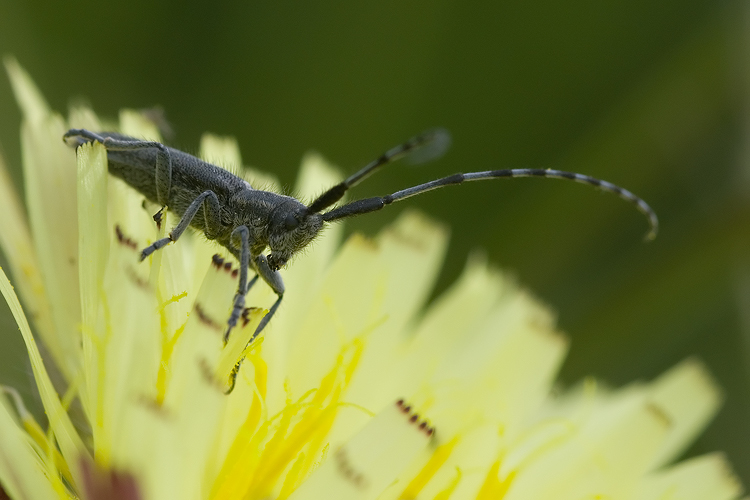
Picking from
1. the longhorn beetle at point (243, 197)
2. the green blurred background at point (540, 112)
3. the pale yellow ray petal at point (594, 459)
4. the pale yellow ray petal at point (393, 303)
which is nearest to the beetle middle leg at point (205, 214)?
the longhorn beetle at point (243, 197)

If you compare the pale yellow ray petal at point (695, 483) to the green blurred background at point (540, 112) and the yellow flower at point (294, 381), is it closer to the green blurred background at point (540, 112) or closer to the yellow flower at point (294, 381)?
the yellow flower at point (294, 381)

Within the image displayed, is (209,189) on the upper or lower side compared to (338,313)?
upper

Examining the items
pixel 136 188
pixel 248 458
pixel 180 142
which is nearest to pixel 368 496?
pixel 248 458

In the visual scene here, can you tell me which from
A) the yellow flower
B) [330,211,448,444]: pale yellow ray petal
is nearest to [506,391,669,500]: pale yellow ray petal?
the yellow flower

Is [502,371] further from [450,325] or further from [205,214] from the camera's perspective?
[205,214]

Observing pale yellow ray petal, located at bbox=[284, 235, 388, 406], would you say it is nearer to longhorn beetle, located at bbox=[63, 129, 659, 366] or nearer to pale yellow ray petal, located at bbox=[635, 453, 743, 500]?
longhorn beetle, located at bbox=[63, 129, 659, 366]

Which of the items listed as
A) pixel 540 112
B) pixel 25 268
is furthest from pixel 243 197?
pixel 540 112
